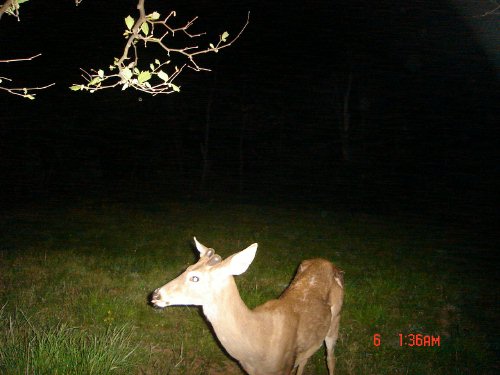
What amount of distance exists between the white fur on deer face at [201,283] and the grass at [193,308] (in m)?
1.08

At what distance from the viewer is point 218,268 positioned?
3.71 meters

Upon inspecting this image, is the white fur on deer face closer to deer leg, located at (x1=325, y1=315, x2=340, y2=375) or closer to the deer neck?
the deer neck

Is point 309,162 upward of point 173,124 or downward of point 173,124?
downward

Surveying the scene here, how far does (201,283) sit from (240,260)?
40 cm

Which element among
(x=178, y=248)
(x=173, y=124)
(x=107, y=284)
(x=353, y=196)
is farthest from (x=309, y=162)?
(x=107, y=284)

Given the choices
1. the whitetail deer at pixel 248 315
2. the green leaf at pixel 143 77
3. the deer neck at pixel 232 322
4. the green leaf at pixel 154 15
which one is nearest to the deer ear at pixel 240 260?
the whitetail deer at pixel 248 315

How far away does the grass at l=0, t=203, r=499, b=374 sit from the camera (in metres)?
4.94

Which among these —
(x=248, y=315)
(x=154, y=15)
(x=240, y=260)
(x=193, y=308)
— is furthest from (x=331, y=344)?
(x=154, y=15)

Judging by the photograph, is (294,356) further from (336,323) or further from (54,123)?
(54,123)

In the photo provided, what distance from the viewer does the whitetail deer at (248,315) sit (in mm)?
3686

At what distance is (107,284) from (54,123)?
16.6 meters

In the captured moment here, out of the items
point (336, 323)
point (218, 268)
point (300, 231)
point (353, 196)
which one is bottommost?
point (353, 196)

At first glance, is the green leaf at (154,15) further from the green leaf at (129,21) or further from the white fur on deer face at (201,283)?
the white fur on deer face at (201,283)

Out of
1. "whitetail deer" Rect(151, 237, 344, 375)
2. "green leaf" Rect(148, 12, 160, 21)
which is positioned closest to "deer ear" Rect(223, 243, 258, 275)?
"whitetail deer" Rect(151, 237, 344, 375)
